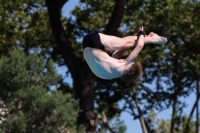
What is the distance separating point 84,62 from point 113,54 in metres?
12.4

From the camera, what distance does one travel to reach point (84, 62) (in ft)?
58.6

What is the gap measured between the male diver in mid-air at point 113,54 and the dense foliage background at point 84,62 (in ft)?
29.3

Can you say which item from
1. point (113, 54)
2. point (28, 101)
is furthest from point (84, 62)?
point (113, 54)

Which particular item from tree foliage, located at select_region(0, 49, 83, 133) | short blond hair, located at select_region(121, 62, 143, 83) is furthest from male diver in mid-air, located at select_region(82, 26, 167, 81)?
tree foliage, located at select_region(0, 49, 83, 133)

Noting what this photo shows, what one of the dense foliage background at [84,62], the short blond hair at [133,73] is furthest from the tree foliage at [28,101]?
the short blond hair at [133,73]

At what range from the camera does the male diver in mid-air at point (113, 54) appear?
5207 millimetres

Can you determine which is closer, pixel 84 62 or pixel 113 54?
pixel 113 54

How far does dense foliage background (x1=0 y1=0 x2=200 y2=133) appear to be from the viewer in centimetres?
1465

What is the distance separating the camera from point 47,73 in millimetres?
14805

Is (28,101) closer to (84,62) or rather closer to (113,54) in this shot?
(84,62)

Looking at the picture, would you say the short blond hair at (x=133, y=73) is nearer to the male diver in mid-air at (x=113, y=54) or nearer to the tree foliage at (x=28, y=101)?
the male diver in mid-air at (x=113, y=54)

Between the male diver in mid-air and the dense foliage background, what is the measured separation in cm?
893

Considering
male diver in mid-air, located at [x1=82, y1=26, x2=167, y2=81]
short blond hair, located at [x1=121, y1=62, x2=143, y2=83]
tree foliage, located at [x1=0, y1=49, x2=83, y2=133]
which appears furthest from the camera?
tree foliage, located at [x1=0, y1=49, x2=83, y2=133]

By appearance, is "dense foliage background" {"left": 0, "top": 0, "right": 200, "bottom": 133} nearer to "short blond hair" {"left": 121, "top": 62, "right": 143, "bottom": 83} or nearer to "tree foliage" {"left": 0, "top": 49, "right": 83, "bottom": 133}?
"tree foliage" {"left": 0, "top": 49, "right": 83, "bottom": 133}
